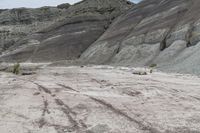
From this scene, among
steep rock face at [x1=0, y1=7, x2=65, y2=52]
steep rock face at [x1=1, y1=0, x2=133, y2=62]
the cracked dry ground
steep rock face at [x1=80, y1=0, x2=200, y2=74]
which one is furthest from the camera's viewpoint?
steep rock face at [x1=0, y1=7, x2=65, y2=52]

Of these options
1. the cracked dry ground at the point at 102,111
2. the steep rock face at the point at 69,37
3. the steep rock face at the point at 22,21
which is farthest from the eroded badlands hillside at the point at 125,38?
the cracked dry ground at the point at 102,111

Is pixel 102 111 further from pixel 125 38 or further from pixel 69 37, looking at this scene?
pixel 69 37

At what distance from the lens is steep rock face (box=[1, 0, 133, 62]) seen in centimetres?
5859

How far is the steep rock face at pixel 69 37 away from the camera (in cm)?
5859

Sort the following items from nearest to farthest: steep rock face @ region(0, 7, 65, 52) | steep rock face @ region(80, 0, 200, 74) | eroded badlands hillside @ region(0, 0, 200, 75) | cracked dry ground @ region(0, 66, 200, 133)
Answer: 1. cracked dry ground @ region(0, 66, 200, 133)
2. steep rock face @ region(80, 0, 200, 74)
3. eroded badlands hillside @ region(0, 0, 200, 75)
4. steep rock face @ region(0, 7, 65, 52)

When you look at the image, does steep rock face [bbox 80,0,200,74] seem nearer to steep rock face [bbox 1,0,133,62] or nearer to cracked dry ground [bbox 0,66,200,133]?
steep rock face [bbox 1,0,133,62]

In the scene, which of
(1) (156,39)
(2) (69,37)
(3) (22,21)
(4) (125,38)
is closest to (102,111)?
(1) (156,39)

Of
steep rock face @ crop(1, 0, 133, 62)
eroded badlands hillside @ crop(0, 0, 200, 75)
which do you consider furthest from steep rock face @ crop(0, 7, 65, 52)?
steep rock face @ crop(1, 0, 133, 62)

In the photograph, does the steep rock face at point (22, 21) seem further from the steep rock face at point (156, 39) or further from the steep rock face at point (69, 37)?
the steep rock face at point (156, 39)

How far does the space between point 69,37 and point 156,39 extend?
25.7 metres

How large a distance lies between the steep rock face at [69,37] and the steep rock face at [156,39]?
17.9ft

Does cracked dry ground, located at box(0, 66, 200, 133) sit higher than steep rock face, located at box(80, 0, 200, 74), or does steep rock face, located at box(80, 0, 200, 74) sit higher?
steep rock face, located at box(80, 0, 200, 74)

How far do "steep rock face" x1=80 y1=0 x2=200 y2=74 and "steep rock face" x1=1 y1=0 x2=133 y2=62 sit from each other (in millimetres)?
5458

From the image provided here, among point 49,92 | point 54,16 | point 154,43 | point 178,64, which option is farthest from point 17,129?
point 54,16
